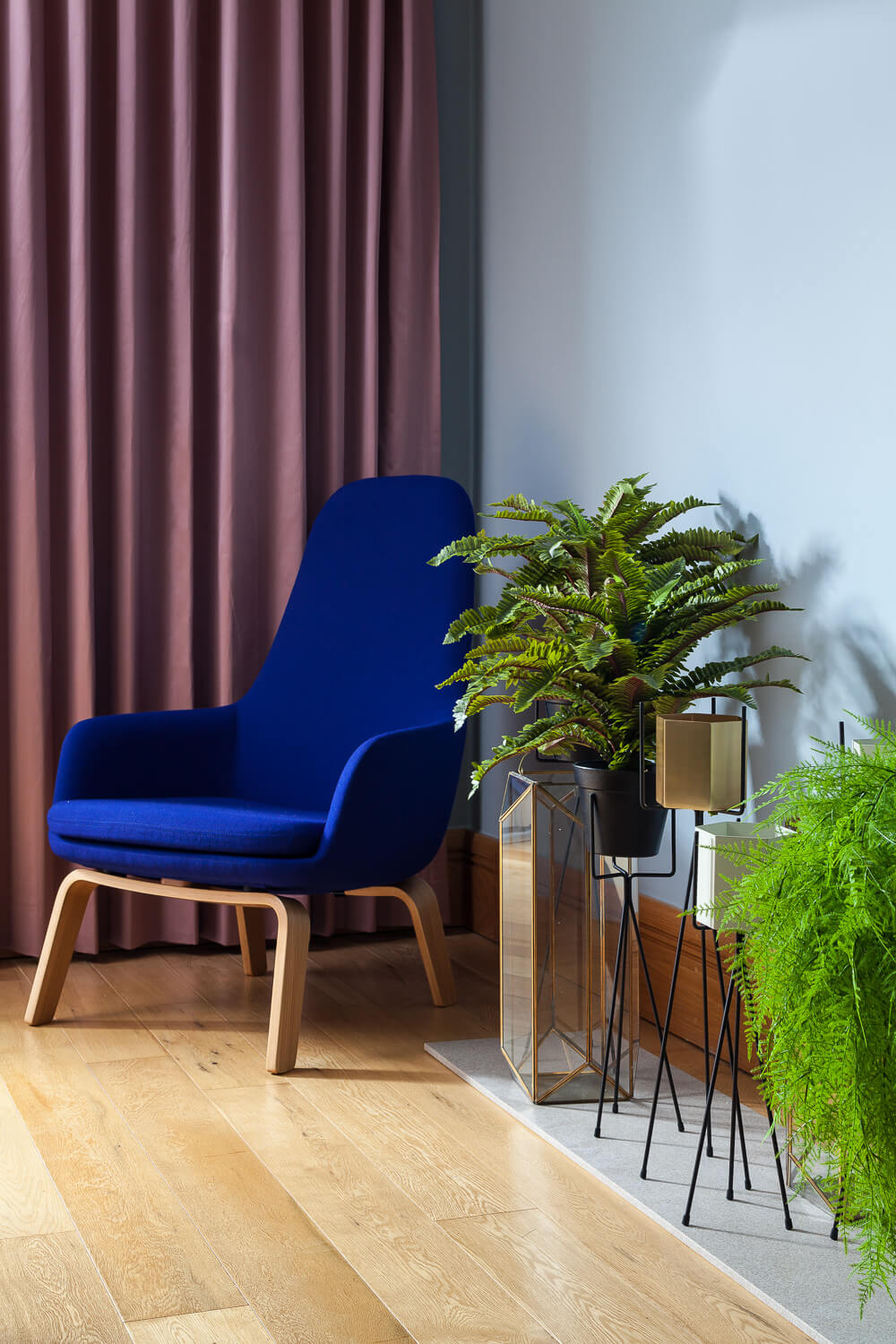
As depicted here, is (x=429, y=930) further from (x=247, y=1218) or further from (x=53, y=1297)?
(x=53, y=1297)

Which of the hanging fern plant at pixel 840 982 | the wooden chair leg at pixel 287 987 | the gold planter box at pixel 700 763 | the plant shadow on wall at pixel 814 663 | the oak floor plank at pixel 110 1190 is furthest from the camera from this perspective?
the wooden chair leg at pixel 287 987

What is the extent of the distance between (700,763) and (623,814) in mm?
236

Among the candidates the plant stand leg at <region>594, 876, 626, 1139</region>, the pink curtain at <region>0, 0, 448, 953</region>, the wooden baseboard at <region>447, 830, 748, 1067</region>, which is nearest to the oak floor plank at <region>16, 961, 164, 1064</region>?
the pink curtain at <region>0, 0, 448, 953</region>

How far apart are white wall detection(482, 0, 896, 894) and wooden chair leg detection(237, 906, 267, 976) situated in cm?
107

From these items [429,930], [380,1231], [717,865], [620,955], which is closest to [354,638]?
[429,930]

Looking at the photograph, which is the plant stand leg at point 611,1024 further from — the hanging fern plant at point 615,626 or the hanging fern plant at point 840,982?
the hanging fern plant at point 840,982

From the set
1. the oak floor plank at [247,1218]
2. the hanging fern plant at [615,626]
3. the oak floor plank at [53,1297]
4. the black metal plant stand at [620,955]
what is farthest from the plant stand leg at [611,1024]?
the oak floor plank at [53,1297]

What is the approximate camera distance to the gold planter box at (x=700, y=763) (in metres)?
1.70

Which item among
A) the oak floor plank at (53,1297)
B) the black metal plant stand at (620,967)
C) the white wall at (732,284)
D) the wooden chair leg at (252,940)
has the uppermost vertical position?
the white wall at (732,284)

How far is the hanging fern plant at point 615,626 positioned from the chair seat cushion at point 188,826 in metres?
0.35

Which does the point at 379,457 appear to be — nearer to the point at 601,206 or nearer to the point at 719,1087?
the point at 601,206

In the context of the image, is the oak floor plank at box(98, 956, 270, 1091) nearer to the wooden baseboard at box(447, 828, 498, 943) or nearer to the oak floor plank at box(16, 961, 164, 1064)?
the oak floor plank at box(16, 961, 164, 1064)

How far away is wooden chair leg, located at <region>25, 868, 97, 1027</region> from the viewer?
2367mm

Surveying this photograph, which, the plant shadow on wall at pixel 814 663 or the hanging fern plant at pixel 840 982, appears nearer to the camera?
the hanging fern plant at pixel 840 982
